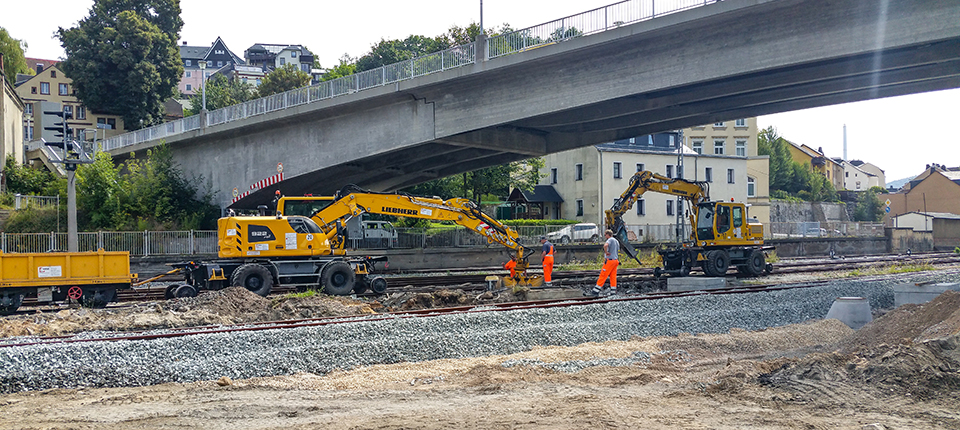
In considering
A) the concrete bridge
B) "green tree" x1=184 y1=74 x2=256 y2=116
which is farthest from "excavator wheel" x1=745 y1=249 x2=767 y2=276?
"green tree" x1=184 y1=74 x2=256 y2=116

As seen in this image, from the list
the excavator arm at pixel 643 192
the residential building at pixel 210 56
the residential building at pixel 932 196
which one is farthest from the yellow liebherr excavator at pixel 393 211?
the residential building at pixel 210 56

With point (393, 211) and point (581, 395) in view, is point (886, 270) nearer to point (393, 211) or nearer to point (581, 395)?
point (393, 211)

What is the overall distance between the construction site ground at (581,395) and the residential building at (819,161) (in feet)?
310

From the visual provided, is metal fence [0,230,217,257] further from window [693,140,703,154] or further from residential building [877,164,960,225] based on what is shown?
residential building [877,164,960,225]

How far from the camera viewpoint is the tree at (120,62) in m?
53.7

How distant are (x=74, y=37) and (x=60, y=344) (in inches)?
2035

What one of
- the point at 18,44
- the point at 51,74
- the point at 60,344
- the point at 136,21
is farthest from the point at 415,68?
the point at 51,74

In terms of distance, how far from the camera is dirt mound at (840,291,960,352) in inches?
441

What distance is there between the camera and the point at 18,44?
2635 inches

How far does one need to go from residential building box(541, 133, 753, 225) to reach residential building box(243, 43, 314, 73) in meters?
96.8

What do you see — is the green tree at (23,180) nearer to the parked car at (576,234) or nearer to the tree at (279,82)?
the parked car at (576,234)

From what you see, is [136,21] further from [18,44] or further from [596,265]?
[596,265]

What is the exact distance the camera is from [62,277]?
16.8 m

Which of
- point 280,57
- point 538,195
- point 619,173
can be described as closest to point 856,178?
point 619,173
